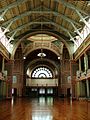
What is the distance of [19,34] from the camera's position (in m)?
35.1

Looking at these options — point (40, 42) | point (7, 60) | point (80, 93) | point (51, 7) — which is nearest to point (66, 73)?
point (40, 42)

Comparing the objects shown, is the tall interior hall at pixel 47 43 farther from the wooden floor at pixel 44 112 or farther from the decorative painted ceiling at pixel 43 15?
the wooden floor at pixel 44 112

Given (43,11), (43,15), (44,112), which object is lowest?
(44,112)

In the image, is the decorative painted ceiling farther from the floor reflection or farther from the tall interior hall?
the floor reflection

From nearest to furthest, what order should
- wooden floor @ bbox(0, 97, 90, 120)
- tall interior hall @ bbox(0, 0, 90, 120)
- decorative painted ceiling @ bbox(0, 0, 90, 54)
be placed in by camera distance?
1. wooden floor @ bbox(0, 97, 90, 120)
2. tall interior hall @ bbox(0, 0, 90, 120)
3. decorative painted ceiling @ bbox(0, 0, 90, 54)

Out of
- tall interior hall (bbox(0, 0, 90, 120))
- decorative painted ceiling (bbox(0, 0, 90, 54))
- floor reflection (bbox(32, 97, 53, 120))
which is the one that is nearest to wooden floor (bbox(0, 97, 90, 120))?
floor reflection (bbox(32, 97, 53, 120))

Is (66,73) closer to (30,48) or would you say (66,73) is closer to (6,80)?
(30,48)

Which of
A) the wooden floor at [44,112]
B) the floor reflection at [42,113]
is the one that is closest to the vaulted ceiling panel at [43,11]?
the wooden floor at [44,112]

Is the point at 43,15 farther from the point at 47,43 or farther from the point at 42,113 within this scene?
the point at 42,113

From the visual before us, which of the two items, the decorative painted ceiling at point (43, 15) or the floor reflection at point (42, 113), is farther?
the decorative painted ceiling at point (43, 15)

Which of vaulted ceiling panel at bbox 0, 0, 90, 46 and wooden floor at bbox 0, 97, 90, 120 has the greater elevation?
vaulted ceiling panel at bbox 0, 0, 90, 46

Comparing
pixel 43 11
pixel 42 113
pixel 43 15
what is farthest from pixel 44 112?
pixel 43 15

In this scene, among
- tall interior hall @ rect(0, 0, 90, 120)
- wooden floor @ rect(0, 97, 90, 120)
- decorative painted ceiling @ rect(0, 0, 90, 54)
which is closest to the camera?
wooden floor @ rect(0, 97, 90, 120)

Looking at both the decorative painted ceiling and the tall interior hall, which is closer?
the tall interior hall
